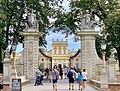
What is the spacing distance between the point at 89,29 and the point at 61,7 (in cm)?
1256

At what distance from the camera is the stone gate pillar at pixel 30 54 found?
33.1 metres

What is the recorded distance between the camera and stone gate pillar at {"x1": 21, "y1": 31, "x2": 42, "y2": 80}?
3312 cm

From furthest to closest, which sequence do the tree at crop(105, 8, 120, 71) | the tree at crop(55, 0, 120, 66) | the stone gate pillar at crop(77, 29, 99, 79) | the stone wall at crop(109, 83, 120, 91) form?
1. the tree at crop(55, 0, 120, 66)
2. the tree at crop(105, 8, 120, 71)
3. the stone gate pillar at crop(77, 29, 99, 79)
4. the stone wall at crop(109, 83, 120, 91)

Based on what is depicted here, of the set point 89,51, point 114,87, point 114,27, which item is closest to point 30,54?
point 89,51

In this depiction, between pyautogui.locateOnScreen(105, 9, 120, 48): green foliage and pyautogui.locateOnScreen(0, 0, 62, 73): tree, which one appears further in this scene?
pyautogui.locateOnScreen(0, 0, 62, 73): tree

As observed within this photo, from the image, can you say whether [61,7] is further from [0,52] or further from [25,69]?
[25,69]

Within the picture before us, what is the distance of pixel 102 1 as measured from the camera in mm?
43500

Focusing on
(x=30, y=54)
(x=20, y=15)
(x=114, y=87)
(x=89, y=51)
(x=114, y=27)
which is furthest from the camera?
(x=20, y=15)

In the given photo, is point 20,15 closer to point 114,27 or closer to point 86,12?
point 86,12

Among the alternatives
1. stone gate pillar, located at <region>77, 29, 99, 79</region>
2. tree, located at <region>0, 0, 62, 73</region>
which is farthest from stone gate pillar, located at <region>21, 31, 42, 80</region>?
tree, located at <region>0, 0, 62, 73</region>

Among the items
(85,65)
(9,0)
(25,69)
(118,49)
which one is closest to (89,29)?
(85,65)

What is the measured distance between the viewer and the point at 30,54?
109 ft

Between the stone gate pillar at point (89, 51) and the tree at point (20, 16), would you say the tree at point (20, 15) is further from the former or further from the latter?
the stone gate pillar at point (89, 51)

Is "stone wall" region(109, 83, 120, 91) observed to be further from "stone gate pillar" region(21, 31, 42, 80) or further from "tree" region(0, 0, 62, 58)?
"tree" region(0, 0, 62, 58)
